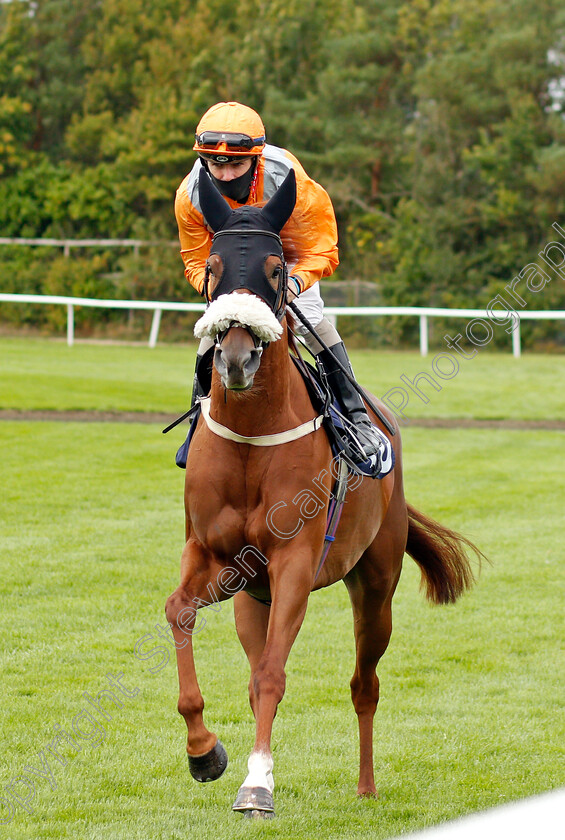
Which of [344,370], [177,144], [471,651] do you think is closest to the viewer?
[344,370]

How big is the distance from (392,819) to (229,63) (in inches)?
1053

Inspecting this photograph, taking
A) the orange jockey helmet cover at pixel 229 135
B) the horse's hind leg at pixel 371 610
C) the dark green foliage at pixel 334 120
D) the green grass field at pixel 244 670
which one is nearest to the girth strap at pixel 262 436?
the orange jockey helmet cover at pixel 229 135

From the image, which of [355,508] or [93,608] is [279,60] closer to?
[93,608]

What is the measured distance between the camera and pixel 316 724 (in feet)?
15.6

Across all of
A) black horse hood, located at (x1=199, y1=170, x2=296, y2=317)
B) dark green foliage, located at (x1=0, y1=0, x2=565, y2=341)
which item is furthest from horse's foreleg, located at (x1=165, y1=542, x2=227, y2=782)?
dark green foliage, located at (x1=0, y1=0, x2=565, y2=341)

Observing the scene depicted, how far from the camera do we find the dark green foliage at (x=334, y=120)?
934 inches

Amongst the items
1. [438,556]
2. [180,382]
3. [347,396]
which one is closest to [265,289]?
[347,396]

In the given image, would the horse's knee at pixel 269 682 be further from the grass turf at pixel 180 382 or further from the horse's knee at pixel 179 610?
the grass turf at pixel 180 382

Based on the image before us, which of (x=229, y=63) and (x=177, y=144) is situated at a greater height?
(x=229, y=63)

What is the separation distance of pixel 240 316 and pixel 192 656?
3.68 feet

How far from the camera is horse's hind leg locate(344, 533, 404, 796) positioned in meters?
4.34

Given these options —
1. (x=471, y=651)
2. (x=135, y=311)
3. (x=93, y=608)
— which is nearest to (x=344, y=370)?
(x=471, y=651)

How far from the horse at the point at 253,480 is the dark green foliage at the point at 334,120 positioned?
18.6 meters

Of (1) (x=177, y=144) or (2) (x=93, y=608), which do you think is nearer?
(2) (x=93, y=608)
